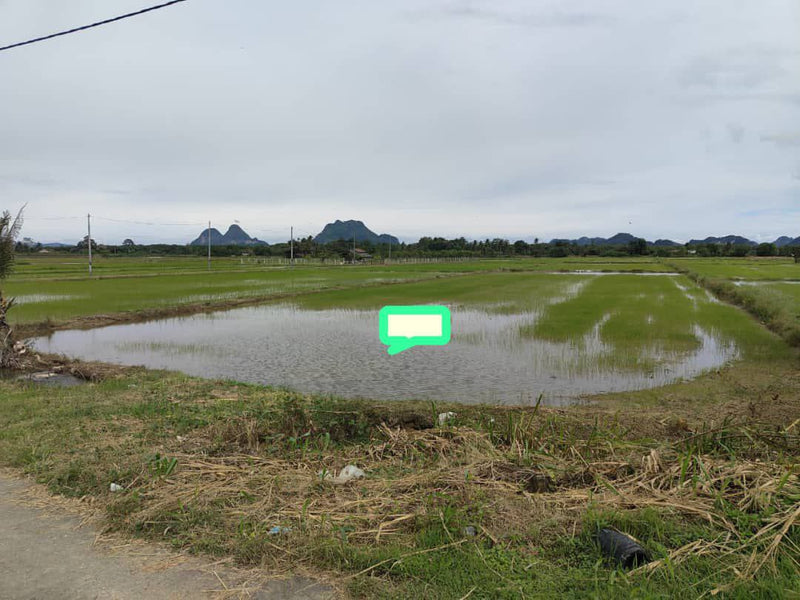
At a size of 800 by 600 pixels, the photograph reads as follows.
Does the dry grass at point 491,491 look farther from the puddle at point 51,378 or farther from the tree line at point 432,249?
the tree line at point 432,249

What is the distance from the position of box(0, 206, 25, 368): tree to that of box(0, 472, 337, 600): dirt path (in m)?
6.76

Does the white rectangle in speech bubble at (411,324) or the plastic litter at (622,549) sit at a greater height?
the white rectangle in speech bubble at (411,324)

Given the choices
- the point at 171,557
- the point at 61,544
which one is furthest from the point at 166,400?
the point at 171,557

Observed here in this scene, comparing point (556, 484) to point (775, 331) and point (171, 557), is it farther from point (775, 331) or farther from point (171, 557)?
point (775, 331)

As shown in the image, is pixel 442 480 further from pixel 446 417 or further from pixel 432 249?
pixel 432 249

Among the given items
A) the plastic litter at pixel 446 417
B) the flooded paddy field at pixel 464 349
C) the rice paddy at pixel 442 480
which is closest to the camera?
the rice paddy at pixel 442 480

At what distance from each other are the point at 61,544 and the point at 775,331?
15.3 metres

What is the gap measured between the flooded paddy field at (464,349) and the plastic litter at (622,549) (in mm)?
4238

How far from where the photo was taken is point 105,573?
2.44 meters

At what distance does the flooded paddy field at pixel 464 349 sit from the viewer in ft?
26.0

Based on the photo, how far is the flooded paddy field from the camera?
312 inches

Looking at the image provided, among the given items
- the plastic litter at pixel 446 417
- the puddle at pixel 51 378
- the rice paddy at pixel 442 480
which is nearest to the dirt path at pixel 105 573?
the rice paddy at pixel 442 480

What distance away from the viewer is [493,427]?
15.3ft

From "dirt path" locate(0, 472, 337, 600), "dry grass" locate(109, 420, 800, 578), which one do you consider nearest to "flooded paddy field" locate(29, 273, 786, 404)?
"dry grass" locate(109, 420, 800, 578)
